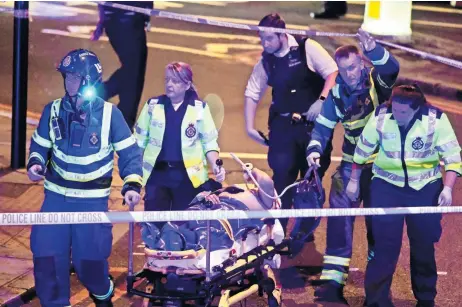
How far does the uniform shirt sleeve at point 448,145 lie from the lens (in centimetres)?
696

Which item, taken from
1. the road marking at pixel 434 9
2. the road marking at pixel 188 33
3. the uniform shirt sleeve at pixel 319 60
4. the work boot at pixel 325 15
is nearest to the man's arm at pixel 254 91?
the uniform shirt sleeve at pixel 319 60

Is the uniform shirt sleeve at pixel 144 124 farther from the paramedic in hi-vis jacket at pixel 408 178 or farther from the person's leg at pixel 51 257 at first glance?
the paramedic in hi-vis jacket at pixel 408 178

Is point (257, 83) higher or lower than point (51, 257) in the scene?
higher

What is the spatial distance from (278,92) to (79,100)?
2167 mm

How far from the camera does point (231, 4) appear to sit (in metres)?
16.9

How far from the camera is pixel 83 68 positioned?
21.4 feet

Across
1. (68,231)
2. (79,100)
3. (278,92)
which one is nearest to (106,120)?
(79,100)

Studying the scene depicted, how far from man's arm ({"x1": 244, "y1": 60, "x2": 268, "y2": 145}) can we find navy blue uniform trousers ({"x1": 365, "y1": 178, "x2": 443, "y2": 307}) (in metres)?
1.57

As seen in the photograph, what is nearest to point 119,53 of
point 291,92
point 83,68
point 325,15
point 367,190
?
point 291,92

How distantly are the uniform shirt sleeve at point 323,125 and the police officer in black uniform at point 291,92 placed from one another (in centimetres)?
54

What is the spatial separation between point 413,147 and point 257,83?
5.97ft

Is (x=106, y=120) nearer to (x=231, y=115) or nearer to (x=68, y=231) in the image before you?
(x=68, y=231)

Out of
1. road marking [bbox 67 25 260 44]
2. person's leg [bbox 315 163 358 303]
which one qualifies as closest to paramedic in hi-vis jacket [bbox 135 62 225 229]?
person's leg [bbox 315 163 358 303]

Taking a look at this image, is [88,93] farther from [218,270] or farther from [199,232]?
[218,270]
